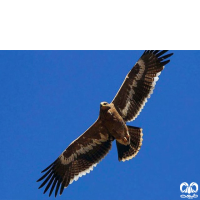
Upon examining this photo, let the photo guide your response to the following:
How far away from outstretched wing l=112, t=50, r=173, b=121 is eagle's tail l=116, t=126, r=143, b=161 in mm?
347

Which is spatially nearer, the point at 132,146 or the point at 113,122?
the point at 113,122

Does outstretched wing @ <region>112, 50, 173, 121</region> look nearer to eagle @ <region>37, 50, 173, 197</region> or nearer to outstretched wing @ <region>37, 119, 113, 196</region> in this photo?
eagle @ <region>37, 50, 173, 197</region>

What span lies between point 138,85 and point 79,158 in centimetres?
232

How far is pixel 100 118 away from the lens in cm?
746

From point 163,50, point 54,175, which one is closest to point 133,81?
point 163,50

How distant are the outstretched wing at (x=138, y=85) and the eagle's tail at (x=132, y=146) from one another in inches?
13.6

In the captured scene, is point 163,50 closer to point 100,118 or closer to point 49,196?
point 100,118

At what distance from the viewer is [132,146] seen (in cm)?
791

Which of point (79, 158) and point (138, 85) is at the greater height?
point (138, 85)

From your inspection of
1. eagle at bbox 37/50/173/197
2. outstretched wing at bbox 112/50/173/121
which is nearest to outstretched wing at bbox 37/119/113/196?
eagle at bbox 37/50/173/197

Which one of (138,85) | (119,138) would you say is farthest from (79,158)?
(138,85)

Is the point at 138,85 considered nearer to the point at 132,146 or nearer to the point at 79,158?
the point at 132,146

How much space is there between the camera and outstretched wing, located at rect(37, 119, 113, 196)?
7812 millimetres
